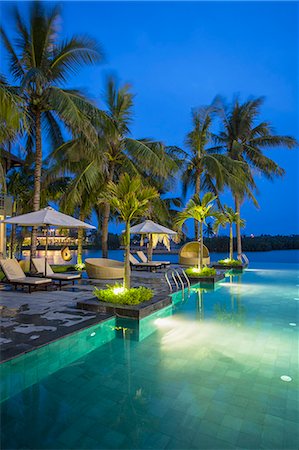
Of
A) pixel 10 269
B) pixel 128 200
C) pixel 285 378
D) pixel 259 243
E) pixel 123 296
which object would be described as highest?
pixel 128 200

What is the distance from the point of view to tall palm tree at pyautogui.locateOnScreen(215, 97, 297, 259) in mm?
18319

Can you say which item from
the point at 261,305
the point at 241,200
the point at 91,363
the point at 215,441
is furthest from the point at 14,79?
the point at 241,200

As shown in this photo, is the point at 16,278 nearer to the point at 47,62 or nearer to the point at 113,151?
the point at 113,151

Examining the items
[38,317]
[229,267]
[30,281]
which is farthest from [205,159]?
[38,317]

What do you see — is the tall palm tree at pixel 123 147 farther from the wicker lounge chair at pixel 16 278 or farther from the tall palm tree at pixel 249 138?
the tall palm tree at pixel 249 138

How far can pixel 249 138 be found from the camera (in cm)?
1900

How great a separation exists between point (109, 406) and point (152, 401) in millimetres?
444

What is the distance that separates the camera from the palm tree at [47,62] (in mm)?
9367

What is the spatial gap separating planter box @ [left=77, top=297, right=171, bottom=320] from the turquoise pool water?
0.25 metres

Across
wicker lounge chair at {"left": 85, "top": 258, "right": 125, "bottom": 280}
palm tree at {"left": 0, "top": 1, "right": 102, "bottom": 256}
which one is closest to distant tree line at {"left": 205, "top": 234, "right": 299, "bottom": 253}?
wicker lounge chair at {"left": 85, "top": 258, "right": 125, "bottom": 280}

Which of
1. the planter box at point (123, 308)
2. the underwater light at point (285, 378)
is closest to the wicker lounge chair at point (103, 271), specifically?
the planter box at point (123, 308)

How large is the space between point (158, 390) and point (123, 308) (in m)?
2.70

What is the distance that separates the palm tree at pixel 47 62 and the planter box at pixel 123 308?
488 cm

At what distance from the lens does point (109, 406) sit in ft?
9.59
